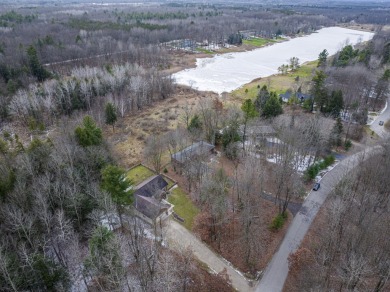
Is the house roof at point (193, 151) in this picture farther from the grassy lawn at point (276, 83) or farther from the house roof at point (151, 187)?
the grassy lawn at point (276, 83)

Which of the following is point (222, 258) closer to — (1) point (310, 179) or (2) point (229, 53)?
(1) point (310, 179)

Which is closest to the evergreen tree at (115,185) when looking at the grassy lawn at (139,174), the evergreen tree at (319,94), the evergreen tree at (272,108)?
the grassy lawn at (139,174)

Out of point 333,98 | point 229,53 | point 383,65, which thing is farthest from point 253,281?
point 229,53

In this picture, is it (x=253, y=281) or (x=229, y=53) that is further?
(x=229, y=53)

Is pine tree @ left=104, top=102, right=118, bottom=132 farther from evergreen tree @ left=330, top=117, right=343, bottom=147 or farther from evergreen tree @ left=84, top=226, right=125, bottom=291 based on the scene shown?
evergreen tree @ left=330, top=117, right=343, bottom=147

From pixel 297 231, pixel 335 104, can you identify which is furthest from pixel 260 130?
pixel 297 231

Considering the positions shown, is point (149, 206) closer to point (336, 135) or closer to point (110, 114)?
point (110, 114)
